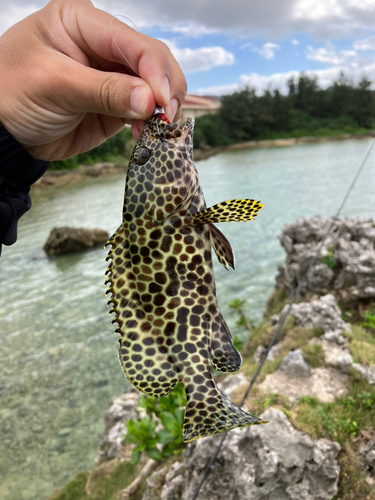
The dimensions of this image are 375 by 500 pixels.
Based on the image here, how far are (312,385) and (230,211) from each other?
4.25 metres

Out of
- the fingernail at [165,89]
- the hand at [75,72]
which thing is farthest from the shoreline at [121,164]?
the fingernail at [165,89]

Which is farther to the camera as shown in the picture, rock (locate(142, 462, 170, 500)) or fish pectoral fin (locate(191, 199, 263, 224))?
rock (locate(142, 462, 170, 500))

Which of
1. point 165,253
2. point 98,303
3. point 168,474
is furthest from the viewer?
point 98,303

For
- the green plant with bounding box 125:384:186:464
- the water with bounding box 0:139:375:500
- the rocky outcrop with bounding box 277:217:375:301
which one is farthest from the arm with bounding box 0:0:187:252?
the water with bounding box 0:139:375:500

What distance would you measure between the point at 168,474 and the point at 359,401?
2575 millimetres

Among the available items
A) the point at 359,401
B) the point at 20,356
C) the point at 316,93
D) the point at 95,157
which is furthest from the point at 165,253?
the point at 316,93

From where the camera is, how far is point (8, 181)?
303 centimetres

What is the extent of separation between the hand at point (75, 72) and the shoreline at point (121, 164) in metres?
28.2

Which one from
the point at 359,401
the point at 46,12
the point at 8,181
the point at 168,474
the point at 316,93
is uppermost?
the point at 316,93

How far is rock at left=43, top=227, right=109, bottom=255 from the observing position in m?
16.7

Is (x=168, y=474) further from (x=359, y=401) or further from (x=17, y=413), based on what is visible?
(x=17, y=413)

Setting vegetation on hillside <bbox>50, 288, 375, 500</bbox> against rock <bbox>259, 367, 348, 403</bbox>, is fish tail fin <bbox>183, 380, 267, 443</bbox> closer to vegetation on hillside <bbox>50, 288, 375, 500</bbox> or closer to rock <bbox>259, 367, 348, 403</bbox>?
vegetation on hillside <bbox>50, 288, 375, 500</bbox>

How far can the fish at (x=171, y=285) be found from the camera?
1854 mm

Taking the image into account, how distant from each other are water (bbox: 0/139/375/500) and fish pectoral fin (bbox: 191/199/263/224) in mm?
6545
